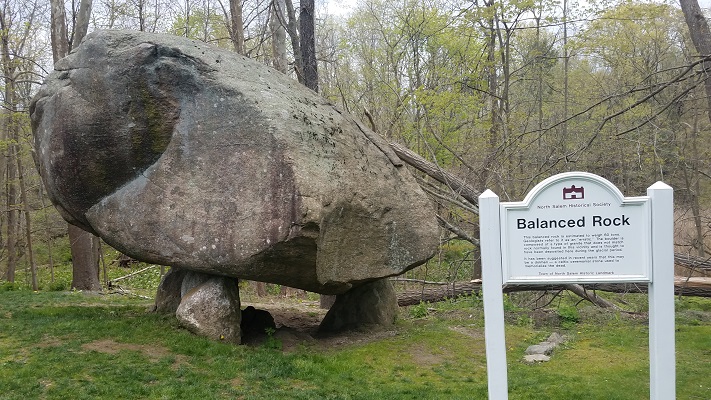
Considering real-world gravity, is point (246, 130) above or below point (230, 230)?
above

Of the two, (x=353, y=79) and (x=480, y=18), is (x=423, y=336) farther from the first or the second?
(x=353, y=79)

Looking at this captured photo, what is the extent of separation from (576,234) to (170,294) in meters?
6.39

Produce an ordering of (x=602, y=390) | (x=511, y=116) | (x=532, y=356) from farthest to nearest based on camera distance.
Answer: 1. (x=511, y=116)
2. (x=532, y=356)
3. (x=602, y=390)

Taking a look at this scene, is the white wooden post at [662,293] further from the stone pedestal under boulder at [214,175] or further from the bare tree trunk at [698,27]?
the bare tree trunk at [698,27]

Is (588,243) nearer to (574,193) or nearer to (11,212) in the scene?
(574,193)

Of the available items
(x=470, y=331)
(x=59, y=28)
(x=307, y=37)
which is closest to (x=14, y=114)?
(x=59, y=28)

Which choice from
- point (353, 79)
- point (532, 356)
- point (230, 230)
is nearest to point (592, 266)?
point (532, 356)

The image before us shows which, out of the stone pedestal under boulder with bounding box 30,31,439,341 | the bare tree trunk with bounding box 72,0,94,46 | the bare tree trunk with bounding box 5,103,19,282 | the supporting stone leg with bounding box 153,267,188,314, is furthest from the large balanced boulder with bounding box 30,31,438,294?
the bare tree trunk with bounding box 5,103,19,282

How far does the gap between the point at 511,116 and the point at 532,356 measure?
11.1m

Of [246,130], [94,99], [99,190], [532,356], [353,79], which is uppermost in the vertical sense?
[353,79]

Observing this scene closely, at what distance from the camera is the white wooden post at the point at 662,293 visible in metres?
4.29

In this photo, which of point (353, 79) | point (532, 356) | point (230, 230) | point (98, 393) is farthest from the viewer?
point (353, 79)

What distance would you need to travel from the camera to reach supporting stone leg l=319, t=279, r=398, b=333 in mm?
9133

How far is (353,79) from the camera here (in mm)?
22469
